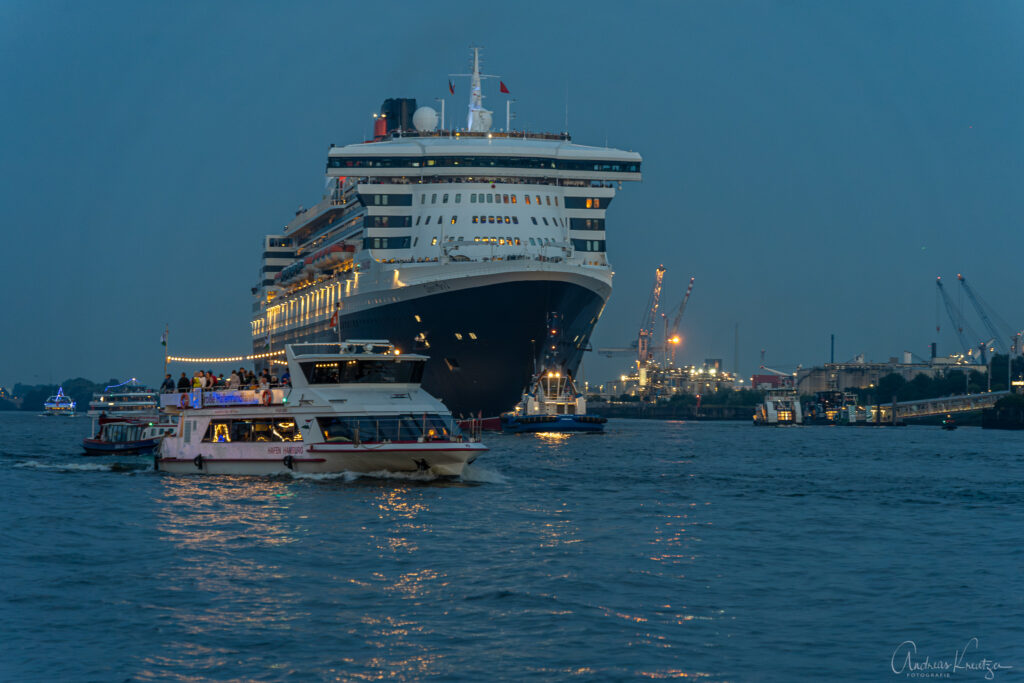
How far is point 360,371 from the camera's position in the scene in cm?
4494

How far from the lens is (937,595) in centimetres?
2395

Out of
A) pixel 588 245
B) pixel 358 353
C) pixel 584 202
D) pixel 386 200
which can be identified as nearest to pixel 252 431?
pixel 358 353

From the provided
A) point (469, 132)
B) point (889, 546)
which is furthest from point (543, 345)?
point (889, 546)

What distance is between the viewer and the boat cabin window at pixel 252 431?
44.9 meters

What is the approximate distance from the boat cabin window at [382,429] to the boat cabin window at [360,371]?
1908 mm

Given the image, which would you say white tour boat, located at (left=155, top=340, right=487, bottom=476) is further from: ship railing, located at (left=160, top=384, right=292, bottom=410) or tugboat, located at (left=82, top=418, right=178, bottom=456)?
tugboat, located at (left=82, top=418, right=178, bottom=456)

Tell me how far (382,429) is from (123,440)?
82.5ft

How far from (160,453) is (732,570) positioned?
101ft

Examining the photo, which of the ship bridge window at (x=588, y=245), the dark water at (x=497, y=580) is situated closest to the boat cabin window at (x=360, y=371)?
the dark water at (x=497, y=580)

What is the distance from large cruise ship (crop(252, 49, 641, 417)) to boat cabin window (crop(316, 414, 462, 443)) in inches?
1357

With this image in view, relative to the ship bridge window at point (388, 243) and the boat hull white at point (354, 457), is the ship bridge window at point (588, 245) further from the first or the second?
the boat hull white at point (354, 457)

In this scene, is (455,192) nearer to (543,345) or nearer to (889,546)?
(543,345)

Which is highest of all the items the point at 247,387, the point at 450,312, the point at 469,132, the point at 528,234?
the point at 469,132

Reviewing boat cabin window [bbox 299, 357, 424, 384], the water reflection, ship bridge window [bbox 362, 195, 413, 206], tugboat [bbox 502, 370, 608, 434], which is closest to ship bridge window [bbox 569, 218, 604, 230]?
tugboat [bbox 502, 370, 608, 434]
